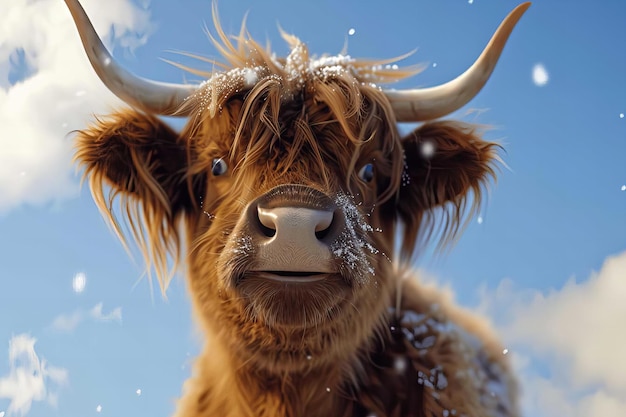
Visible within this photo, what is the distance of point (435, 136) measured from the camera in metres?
3.68

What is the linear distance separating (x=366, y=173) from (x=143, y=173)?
3.86 ft

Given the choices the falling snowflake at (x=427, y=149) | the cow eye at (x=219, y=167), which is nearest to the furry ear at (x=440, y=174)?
the falling snowflake at (x=427, y=149)

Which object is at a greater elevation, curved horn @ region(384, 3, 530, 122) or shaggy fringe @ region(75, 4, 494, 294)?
curved horn @ region(384, 3, 530, 122)

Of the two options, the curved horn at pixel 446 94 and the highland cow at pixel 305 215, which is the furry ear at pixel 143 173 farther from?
the curved horn at pixel 446 94

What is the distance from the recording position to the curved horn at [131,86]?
343 centimetres

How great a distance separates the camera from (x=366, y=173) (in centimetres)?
336

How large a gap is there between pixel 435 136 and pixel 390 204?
0.43 meters

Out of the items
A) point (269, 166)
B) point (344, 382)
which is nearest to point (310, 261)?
point (269, 166)

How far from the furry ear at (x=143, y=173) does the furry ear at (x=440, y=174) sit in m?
1.14

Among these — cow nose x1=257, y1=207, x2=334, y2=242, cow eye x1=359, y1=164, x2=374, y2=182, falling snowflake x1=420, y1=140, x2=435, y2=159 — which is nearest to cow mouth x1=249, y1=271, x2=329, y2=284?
cow nose x1=257, y1=207, x2=334, y2=242

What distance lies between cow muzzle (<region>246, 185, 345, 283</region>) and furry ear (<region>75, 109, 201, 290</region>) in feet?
2.98

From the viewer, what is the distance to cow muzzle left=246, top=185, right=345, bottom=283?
8.72 feet

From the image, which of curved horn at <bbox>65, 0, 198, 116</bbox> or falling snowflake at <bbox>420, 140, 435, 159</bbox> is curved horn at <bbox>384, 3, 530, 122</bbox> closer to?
falling snowflake at <bbox>420, 140, 435, 159</bbox>

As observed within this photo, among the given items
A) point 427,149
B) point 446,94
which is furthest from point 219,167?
point 446,94
